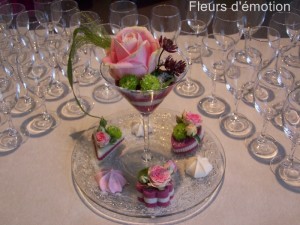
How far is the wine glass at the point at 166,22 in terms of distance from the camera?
1.32 m

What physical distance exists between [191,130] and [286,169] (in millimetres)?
277

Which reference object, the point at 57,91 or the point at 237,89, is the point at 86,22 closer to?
the point at 57,91

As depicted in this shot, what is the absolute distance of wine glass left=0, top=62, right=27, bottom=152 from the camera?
112cm

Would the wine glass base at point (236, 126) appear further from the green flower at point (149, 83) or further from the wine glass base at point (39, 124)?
the wine glass base at point (39, 124)

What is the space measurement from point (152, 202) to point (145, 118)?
0.93 ft

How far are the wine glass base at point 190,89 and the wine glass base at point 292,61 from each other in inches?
12.0

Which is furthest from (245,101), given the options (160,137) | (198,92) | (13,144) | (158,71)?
(13,144)

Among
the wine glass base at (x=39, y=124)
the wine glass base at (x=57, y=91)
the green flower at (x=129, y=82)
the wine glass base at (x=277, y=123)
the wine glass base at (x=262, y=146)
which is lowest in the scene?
the wine glass base at (x=262, y=146)

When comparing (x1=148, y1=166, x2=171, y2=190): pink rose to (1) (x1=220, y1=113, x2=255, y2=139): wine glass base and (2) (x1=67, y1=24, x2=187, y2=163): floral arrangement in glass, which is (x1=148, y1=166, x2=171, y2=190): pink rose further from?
(1) (x1=220, y1=113, x2=255, y2=139): wine glass base

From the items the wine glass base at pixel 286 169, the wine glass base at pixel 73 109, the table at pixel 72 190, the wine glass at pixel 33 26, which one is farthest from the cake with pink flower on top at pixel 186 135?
the wine glass at pixel 33 26

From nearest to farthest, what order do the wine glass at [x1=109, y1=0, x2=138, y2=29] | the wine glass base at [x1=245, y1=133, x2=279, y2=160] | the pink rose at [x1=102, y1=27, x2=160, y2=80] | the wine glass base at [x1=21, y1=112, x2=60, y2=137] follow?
the pink rose at [x1=102, y1=27, x2=160, y2=80] < the wine glass base at [x1=245, y1=133, x2=279, y2=160] < the wine glass base at [x1=21, y1=112, x2=60, y2=137] < the wine glass at [x1=109, y1=0, x2=138, y2=29]

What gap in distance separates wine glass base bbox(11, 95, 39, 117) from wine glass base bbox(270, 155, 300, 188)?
79 cm

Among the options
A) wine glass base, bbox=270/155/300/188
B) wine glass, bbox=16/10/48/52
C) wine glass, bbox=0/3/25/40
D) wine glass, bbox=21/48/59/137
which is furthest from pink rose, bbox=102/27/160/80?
wine glass, bbox=0/3/25/40

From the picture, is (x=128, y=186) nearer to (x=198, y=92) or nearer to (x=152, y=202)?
(x=152, y=202)
